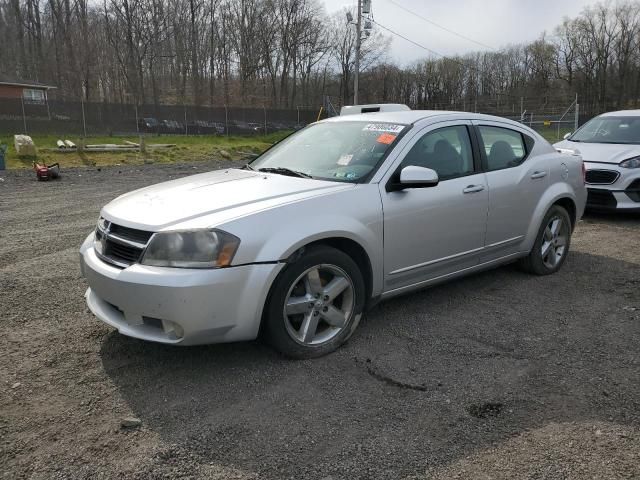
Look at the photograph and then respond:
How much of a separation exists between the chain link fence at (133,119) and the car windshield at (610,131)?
25602 mm

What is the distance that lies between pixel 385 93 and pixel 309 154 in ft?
198

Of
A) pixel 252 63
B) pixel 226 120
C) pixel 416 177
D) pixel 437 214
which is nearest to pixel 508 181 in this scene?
pixel 437 214

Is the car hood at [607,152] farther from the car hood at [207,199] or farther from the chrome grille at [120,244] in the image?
the chrome grille at [120,244]

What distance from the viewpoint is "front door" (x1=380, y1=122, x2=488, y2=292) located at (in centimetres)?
400

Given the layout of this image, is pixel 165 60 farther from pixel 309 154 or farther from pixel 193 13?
pixel 309 154

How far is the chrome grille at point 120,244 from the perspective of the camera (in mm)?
3322

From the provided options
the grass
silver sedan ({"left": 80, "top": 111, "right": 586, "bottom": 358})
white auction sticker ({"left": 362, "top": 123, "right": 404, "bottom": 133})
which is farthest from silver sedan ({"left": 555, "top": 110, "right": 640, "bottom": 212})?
the grass

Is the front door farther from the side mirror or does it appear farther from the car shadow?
the car shadow

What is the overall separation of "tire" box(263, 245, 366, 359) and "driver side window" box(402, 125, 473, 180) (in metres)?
1.06

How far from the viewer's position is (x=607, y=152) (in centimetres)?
878

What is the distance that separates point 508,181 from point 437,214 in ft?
3.60

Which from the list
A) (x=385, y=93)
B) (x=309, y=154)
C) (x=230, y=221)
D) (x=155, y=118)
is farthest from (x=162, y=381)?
(x=385, y=93)

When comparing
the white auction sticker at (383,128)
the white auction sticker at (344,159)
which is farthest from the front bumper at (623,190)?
the white auction sticker at (344,159)

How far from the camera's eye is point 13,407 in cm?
302
